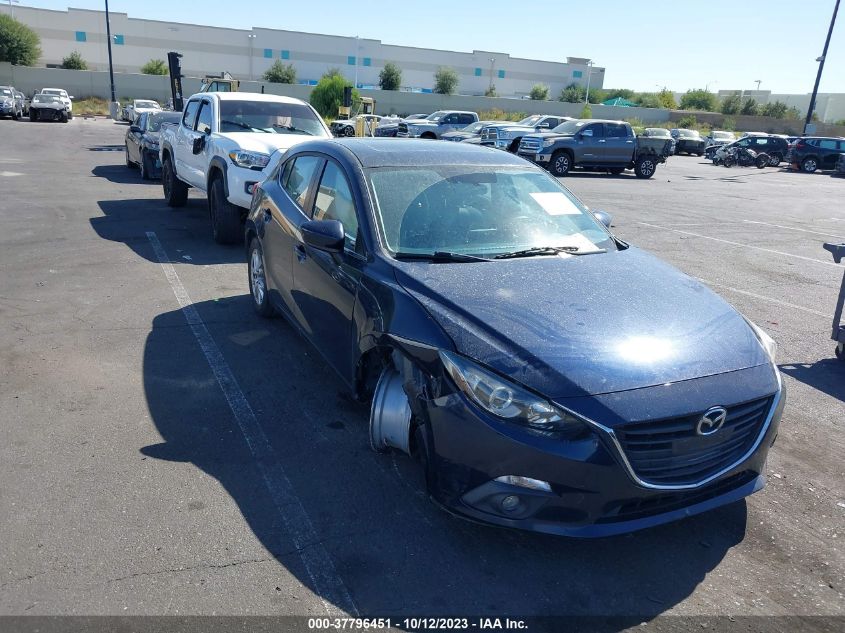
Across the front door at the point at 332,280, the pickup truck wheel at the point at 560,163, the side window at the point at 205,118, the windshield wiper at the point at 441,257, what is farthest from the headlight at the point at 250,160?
the pickup truck wheel at the point at 560,163

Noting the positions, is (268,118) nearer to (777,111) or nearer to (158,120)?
(158,120)

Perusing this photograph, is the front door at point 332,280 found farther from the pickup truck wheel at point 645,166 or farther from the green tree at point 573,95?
the green tree at point 573,95

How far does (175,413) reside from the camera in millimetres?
4438

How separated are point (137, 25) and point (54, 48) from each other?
31.4 feet

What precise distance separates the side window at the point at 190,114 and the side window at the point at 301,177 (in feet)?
20.7

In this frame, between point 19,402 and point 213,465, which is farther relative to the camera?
point 19,402

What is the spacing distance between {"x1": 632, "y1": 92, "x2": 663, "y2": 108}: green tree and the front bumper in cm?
9356

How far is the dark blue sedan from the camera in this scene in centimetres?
284

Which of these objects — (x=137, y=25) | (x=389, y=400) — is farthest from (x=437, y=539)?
(x=137, y=25)

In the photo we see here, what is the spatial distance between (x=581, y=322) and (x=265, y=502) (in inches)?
72.5

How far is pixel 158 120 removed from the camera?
627 inches

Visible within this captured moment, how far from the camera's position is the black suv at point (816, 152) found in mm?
33375

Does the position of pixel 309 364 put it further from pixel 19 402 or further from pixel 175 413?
pixel 19 402

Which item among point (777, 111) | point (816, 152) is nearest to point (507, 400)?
point (816, 152)
